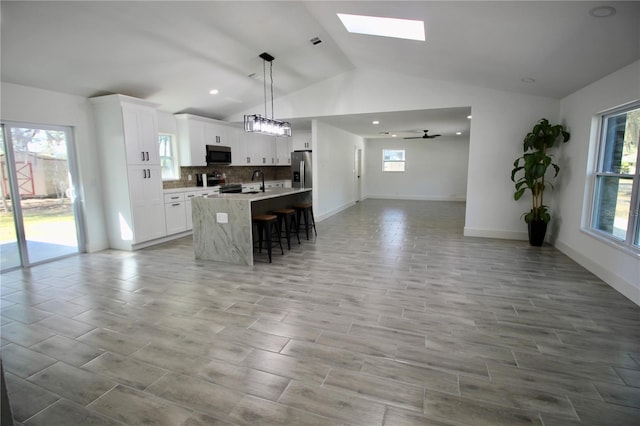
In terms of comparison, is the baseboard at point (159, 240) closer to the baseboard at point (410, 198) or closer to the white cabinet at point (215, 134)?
the white cabinet at point (215, 134)

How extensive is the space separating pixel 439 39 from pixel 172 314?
14.0 feet

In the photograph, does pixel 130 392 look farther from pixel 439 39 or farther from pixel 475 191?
pixel 475 191

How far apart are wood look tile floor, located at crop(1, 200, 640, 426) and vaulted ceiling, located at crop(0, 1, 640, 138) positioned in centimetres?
254

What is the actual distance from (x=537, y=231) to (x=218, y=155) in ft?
20.6

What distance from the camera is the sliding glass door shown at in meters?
4.17

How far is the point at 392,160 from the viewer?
39.4 ft

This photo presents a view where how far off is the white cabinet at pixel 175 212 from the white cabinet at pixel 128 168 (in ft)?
0.85

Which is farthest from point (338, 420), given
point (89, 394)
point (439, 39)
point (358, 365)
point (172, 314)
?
point (439, 39)

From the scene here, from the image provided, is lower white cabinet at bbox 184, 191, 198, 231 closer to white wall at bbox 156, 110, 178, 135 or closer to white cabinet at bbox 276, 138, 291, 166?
white wall at bbox 156, 110, 178, 135

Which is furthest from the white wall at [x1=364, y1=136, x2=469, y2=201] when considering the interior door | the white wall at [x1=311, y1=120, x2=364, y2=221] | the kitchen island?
the kitchen island

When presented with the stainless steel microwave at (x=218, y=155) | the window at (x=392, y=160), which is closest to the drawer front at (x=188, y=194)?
the stainless steel microwave at (x=218, y=155)

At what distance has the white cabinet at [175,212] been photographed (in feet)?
18.9

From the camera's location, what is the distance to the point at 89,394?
1909mm

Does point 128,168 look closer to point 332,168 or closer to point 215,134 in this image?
point 215,134
